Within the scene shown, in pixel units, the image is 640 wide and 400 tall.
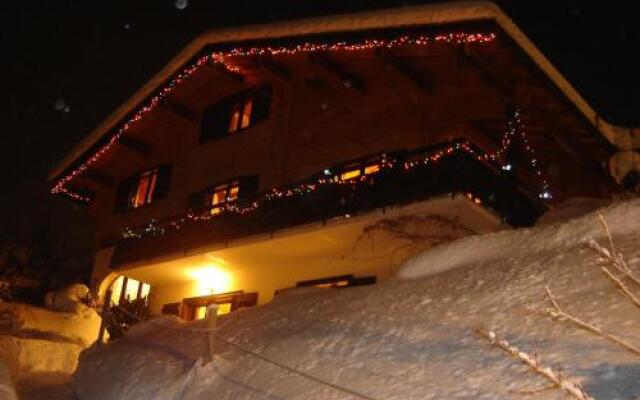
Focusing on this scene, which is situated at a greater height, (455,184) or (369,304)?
(455,184)

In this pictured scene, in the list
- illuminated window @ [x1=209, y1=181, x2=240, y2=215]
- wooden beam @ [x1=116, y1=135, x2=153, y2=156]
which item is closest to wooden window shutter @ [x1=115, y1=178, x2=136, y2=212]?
wooden beam @ [x1=116, y1=135, x2=153, y2=156]

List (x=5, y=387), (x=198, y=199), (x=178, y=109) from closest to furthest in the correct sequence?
(x=5, y=387) → (x=198, y=199) → (x=178, y=109)

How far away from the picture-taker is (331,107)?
1622 cm

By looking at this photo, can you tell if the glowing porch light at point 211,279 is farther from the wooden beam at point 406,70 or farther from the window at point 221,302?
the wooden beam at point 406,70

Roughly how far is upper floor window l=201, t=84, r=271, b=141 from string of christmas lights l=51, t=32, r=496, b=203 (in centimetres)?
98

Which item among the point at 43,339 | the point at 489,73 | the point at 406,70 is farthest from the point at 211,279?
the point at 489,73

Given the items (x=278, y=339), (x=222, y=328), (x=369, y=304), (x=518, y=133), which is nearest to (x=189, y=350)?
(x=222, y=328)

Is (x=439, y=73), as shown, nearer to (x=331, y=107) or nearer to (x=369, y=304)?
(x=331, y=107)

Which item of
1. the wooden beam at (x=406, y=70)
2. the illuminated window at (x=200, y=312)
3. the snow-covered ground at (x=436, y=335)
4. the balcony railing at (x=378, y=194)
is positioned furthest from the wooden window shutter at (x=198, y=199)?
the snow-covered ground at (x=436, y=335)

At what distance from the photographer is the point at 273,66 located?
16703 millimetres

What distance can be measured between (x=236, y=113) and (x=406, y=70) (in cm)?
648

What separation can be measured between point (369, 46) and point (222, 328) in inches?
262

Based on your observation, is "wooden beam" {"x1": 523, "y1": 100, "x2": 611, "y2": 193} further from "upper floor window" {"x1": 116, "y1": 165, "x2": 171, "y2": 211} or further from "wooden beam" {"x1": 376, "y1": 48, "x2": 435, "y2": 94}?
"upper floor window" {"x1": 116, "y1": 165, "x2": 171, "y2": 211}

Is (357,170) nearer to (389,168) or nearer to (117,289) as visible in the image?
(389,168)
